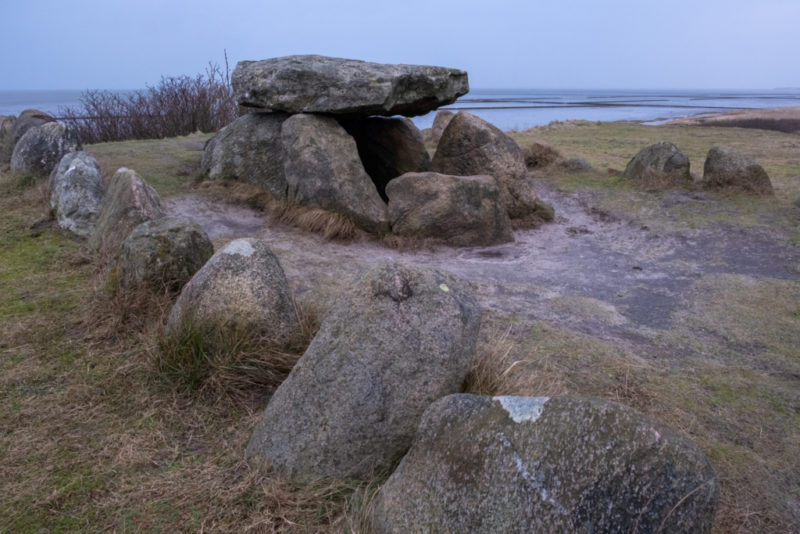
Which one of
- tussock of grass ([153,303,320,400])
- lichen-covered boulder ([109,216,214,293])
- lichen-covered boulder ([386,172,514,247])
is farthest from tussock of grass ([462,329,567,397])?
lichen-covered boulder ([386,172,514,247])

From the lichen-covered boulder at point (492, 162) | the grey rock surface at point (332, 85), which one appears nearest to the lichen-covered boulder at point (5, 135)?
the grey rock surface at point (332, 85)

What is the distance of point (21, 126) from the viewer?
10047mm

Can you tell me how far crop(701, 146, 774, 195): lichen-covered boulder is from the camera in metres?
9.53

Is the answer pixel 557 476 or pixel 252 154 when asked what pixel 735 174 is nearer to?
pixel 252 154

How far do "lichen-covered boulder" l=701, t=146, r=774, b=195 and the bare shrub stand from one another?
12.6 metres

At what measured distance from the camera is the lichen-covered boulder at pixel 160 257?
16.1 ft

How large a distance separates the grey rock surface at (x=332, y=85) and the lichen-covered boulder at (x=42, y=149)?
2.73 meters

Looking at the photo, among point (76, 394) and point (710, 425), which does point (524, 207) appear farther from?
point (76, 394)

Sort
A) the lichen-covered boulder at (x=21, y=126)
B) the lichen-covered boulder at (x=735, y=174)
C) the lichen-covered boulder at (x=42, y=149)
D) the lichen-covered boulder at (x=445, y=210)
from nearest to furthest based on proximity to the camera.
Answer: the lichen-covered boulder at (x=445, y=210), the lichen-covered boulder at (x=42, y=149), the lichen-covered boulder at (x=735, y=174), the lichen-covered boulder at (x=21, y=126)

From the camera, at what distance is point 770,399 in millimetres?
4250

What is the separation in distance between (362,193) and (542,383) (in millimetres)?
4558

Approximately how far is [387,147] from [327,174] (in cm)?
221

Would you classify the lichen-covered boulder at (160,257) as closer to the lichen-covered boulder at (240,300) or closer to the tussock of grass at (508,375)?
the lichen-covered boulder at (240,300)

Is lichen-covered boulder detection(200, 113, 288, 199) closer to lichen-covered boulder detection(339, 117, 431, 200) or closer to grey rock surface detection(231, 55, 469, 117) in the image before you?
grey rock surface detection(231, 55, 469, 117)
